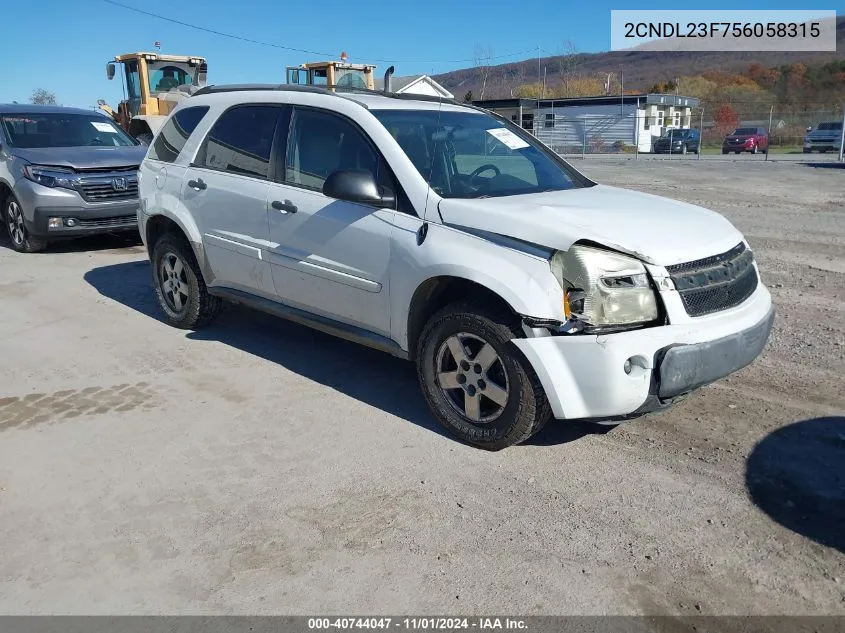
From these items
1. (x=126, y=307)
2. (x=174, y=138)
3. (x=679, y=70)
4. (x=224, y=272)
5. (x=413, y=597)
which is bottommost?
(x=413, y=597)

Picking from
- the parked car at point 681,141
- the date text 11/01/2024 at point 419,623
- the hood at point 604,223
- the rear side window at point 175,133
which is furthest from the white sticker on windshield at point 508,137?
the parked car at point 681,141

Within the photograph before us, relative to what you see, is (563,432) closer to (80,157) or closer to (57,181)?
(57,181)

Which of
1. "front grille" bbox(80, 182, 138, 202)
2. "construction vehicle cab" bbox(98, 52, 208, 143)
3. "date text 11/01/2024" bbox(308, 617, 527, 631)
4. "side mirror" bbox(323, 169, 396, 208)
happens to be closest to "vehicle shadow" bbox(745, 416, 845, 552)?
"date text 11/01/2024" bbox(308, 617, 527, 631)

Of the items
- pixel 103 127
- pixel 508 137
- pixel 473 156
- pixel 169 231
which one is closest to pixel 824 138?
pixel 103 127

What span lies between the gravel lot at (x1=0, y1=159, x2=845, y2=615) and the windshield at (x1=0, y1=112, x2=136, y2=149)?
18.0 ft

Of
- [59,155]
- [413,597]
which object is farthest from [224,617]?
[59,155]

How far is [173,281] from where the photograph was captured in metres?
6.26

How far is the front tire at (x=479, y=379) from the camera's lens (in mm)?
3777

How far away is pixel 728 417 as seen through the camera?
4391 millimetres

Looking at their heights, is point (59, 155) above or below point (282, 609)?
above

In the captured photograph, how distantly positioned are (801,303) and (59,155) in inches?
355

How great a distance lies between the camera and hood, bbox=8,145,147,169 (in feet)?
31.2

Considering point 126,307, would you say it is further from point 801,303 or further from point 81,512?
point 801,303

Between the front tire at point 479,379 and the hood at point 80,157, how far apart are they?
7.20m
